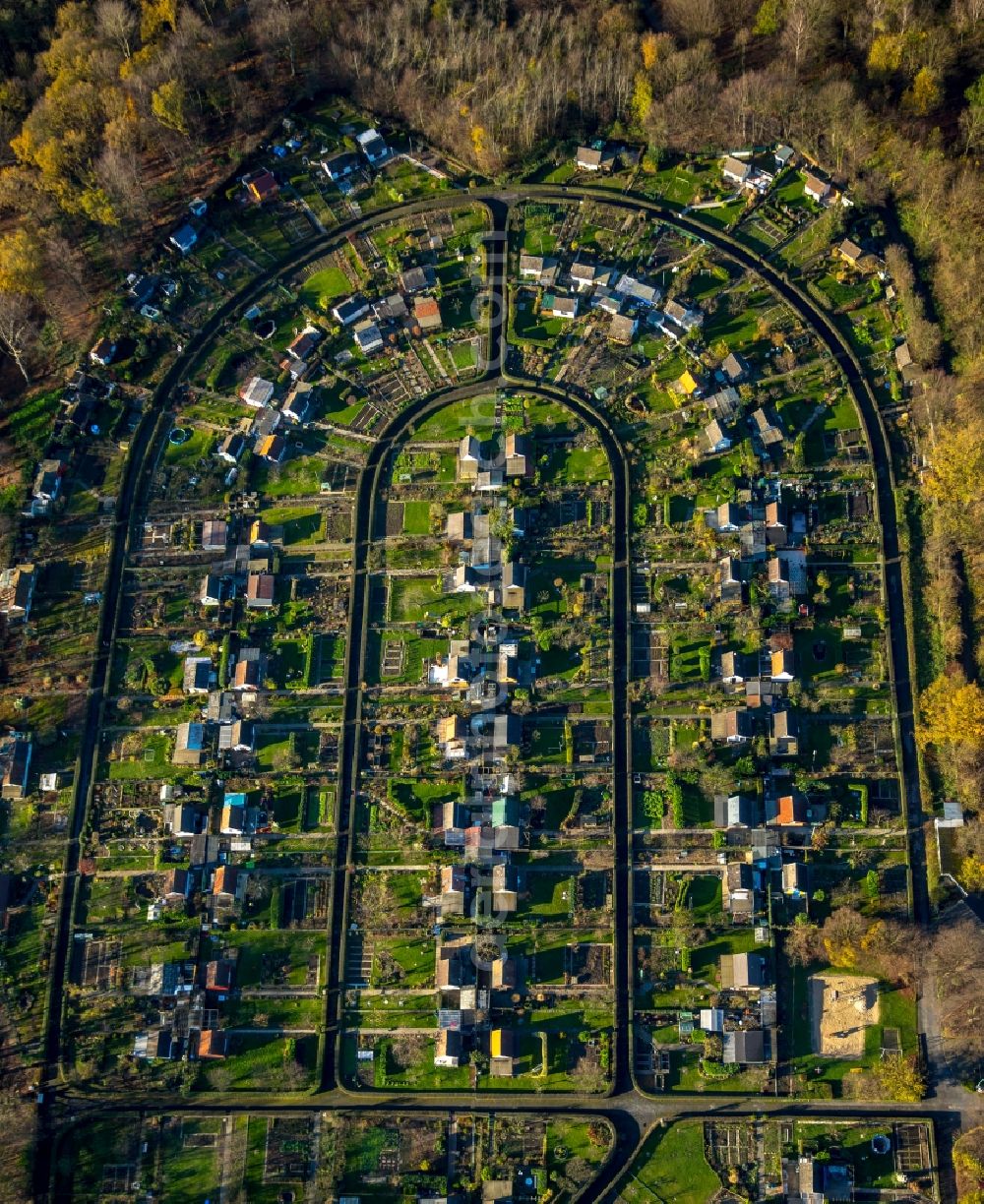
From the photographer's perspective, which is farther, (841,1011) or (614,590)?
(614,590)

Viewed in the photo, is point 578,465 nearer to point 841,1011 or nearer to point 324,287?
point 324,287

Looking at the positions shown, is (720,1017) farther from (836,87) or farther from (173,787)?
(836,87)

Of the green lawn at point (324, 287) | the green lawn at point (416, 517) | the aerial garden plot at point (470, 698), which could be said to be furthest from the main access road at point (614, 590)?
the green lawn at point (416, 517)

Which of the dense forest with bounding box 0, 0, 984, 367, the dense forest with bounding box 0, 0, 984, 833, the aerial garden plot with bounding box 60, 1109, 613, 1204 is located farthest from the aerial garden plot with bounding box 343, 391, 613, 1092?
the dense forest with bounding box 0, 0, 984, 367

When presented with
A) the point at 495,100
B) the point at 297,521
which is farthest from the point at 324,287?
the point at 495,100

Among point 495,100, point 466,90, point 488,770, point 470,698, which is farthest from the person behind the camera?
point 466,90

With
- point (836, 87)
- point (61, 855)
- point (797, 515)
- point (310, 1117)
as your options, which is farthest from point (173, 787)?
point (836, 87)

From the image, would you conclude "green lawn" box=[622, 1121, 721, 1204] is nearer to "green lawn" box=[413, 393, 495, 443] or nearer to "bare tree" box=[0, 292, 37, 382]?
"green lawn" box=[413, 393, 495, 443]
